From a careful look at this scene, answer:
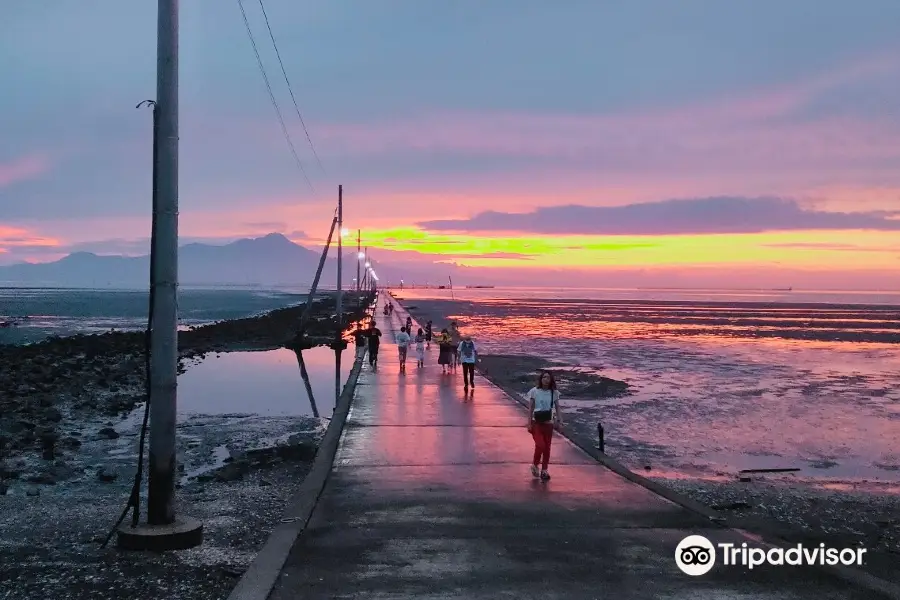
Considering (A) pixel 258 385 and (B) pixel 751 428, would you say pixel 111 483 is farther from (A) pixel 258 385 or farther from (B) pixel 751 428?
(A) pixel 258 385

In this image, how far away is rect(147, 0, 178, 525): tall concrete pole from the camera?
7.62 meters

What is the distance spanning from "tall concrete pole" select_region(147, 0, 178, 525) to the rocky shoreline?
6413 mm

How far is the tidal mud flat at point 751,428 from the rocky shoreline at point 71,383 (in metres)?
9.69

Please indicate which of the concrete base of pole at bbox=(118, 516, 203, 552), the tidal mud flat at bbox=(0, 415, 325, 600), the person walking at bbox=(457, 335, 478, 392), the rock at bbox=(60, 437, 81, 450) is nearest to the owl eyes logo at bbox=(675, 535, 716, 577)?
the tidal mud flat at bbox=(0, 415, 325, 600)

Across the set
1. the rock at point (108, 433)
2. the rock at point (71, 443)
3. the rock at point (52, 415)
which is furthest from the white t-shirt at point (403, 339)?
the rock at point (71, 443)

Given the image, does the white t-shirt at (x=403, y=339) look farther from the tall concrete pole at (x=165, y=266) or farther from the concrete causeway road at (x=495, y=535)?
the tall concrete pole at (x=165, y=266)

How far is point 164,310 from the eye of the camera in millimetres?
7680

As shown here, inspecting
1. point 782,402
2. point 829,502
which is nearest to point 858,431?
point 782,402

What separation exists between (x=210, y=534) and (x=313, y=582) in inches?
124

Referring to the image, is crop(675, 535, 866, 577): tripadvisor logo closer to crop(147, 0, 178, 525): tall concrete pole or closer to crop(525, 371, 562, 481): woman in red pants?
crop(525, 371, 562, 481): woman in red pants

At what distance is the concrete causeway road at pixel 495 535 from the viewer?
249 inches

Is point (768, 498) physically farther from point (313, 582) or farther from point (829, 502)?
point (313, 582)

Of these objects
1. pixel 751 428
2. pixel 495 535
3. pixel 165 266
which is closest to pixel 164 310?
pixel 165 266

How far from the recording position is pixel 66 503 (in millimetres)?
11188
